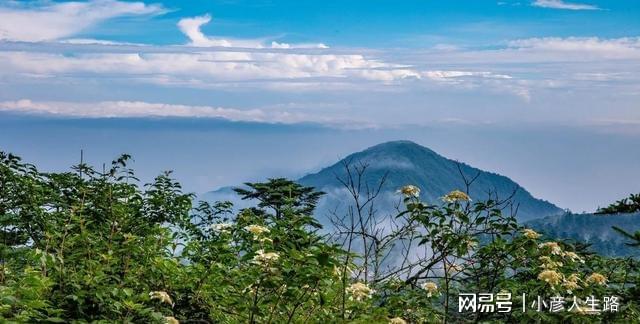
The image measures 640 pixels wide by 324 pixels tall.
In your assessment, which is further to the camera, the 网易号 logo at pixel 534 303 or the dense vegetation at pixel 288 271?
the 网易号 logo at pixel 534 303

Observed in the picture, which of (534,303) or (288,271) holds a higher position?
(288,271)

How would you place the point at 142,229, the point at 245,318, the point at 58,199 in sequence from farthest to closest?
the point at 58,199 → the point at 142,229 → the point at 245,318

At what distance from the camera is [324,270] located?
5207mm

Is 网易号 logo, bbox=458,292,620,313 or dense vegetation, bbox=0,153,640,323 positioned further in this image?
网易号 logo, bbox=458,292,620,313

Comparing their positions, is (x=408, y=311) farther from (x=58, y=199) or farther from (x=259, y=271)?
(x=58, y=199)

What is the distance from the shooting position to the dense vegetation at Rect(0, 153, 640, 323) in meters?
5.40

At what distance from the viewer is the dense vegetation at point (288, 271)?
5.40 m

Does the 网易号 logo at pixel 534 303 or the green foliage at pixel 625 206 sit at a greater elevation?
the green foliage at pixel 625 206

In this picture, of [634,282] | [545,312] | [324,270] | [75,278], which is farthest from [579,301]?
[75,278]

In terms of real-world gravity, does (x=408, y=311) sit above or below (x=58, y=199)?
below

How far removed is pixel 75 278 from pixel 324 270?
2.21 m

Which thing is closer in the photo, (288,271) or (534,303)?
(288,271)

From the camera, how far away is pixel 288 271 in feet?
16.8

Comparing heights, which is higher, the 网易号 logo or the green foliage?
the green foliage
